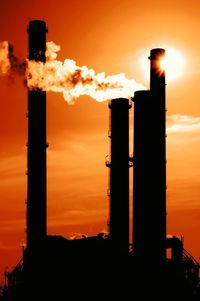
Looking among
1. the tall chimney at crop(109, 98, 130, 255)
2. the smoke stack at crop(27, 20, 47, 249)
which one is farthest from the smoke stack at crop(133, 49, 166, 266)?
the smoke stack at crop(27, 20, 47, 249)

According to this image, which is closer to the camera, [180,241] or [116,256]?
[116,256]

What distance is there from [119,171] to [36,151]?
23.8ft

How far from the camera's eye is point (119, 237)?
5341cm

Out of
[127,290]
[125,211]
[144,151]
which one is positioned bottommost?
[127,290]

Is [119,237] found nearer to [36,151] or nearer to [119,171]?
[119,171]

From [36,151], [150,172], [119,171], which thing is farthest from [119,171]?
[36,151]

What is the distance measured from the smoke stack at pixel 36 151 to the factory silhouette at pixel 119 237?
57 mm

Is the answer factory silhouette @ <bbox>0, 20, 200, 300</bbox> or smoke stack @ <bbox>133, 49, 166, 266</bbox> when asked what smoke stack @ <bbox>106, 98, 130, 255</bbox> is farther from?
smoke stack @ <bbox>133, 49, 166, 266</bbox>

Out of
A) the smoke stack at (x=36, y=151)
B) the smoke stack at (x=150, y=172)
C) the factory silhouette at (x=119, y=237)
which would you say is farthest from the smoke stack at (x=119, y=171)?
the smoke stack at (x=36, y=151)

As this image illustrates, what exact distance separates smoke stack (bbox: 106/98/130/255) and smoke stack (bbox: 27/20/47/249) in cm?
620

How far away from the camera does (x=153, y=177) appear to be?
52719 millimetres

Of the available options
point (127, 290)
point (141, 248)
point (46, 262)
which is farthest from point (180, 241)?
point (46, 262)

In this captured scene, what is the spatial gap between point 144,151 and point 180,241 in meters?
6.09

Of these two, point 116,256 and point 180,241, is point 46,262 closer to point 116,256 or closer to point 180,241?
point 116,256
